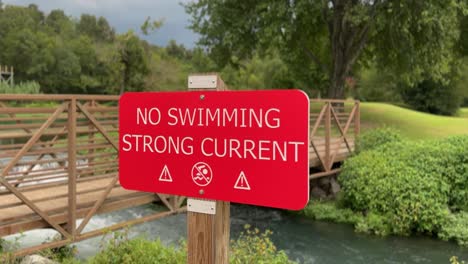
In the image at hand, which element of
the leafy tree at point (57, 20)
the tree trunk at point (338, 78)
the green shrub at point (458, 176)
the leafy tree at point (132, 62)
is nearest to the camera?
the green shrub at point (458, 176)

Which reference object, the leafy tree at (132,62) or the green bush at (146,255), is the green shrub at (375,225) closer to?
the green bush at (146,255)

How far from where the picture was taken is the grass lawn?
67.3 ft

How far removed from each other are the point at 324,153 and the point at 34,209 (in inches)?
344

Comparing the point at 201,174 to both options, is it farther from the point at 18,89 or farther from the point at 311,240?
the point at 18,89

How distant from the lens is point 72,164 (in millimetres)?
5715

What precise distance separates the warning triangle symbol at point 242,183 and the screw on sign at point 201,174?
0.14m

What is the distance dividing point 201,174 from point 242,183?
0.73 ft

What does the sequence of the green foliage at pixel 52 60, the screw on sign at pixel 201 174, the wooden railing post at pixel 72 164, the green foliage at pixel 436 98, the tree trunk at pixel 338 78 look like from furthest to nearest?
1. the green foliage at pixel 52 60
2. the green foliage at pixel 436 98
3. the tree trunk at pixel 338 78
4. the wooden railing post at pixel 72 164
5. the screw on sign at pixel 201 174

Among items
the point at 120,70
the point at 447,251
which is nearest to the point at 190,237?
the point at 447,251

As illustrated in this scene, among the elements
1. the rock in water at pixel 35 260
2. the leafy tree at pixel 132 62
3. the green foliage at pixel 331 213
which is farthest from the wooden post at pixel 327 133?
the leafy tree at pixel 132 62

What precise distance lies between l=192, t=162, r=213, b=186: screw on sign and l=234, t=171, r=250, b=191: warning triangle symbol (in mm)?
144

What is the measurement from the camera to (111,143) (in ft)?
20.5

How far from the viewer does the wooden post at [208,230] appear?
7.46ft

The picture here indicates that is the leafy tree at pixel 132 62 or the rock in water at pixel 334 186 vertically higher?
the leafy tree at pixel 132 62
